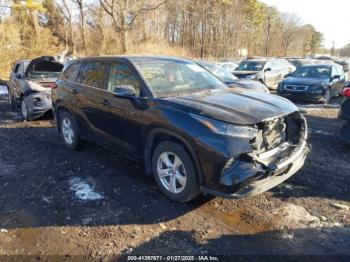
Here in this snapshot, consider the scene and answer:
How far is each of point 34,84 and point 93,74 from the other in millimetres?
4128

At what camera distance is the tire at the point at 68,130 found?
6.13m

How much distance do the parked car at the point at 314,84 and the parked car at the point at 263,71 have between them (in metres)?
2.05

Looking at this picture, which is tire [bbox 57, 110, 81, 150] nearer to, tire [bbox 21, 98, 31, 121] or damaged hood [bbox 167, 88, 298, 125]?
damaged hood [bbox 167, 88, 298, 125]

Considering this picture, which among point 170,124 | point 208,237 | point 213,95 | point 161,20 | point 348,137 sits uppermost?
point 161,20

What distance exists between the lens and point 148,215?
387 cm

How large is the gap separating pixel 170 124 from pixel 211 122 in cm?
53

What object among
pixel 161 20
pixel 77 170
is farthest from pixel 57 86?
pixel 161 20

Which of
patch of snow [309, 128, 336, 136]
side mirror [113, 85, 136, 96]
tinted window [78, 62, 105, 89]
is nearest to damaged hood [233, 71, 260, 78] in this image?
patch of snow [309, 128, 336, 136]

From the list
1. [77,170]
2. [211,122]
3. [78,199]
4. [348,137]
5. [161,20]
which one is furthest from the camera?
[161,20]

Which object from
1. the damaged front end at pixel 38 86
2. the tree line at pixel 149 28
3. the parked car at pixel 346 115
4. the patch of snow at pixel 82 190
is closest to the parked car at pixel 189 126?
the patch of snow at pixel 82 190

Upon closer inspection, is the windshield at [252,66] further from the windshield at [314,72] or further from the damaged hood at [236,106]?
the damaged hood at [236,106]

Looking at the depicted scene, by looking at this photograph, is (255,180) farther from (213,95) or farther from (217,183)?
(213,95)

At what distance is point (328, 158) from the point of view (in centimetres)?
562

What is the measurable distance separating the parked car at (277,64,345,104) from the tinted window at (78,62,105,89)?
28.8 feet
